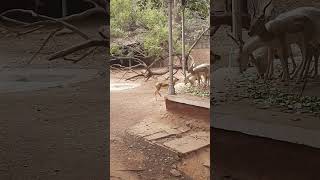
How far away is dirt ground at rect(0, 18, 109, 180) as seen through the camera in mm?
2305

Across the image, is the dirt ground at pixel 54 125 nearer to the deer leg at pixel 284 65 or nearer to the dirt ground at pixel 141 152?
the deer leg at pixel 284 65

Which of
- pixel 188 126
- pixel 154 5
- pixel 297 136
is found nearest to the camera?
pixel 297 136

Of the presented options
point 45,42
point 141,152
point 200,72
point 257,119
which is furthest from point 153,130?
point 257,119

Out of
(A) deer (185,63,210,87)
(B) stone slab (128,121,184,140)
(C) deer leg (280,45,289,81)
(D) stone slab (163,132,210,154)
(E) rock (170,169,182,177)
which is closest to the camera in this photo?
(C) deer leg (280,45,289,81)

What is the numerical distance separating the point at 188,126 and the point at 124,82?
3.91 metres

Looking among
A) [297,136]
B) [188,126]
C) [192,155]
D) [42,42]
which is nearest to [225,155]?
[297,136]

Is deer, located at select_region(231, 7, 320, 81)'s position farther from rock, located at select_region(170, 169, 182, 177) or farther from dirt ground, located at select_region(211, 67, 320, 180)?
rock, located at select_region(170, 169, 182, 177)

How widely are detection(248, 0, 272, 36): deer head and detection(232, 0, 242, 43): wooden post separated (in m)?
0.06

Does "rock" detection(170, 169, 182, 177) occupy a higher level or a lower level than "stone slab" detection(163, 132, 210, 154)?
lower

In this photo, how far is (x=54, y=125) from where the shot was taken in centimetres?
235

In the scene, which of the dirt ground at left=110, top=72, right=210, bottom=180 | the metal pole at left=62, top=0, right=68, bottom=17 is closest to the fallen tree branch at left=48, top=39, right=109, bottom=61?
the metal pole at left=62, top=0, right=68, bottom=17

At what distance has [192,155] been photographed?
5.10m

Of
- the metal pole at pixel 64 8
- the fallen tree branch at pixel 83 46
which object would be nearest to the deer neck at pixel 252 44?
the fallen tree branch at pixel 83 46

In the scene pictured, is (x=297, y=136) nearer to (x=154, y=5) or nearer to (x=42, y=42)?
(x=42, y=42)
